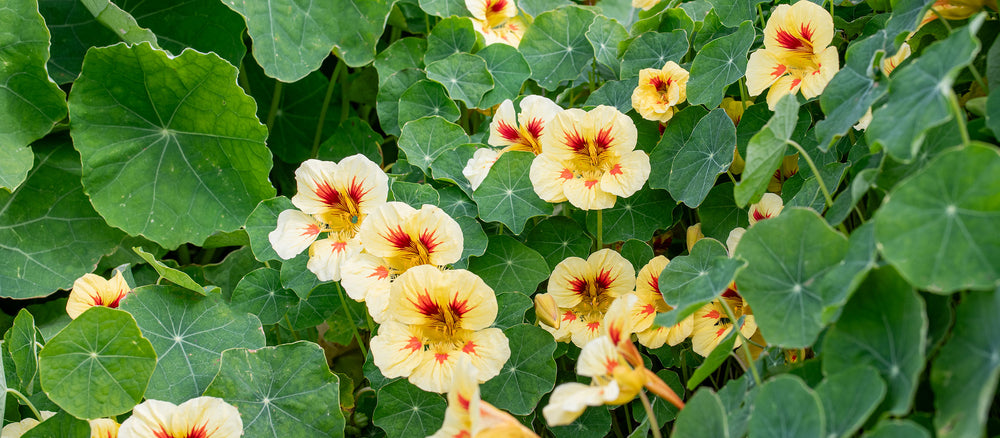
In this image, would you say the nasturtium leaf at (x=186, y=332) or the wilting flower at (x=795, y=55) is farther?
the nasturtium leaf at (x=186, y=332)

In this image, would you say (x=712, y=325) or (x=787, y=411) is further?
(x=712, y=325)

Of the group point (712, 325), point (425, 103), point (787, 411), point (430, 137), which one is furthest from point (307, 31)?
point (787, 411)

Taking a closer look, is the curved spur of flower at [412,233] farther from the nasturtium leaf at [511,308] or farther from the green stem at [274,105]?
the green stem at [274,105]

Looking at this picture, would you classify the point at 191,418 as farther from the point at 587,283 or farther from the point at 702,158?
the point at 702,158

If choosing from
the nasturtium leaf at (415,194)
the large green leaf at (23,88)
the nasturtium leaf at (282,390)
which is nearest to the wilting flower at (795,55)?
the nasturtium leaf at (415,194)

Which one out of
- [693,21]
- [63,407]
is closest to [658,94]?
[693,21]
